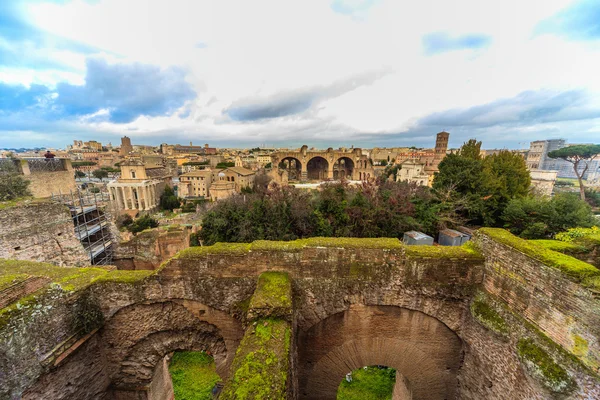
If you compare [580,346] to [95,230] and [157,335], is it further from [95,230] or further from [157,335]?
[95,230]

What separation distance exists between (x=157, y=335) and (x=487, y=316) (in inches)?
262

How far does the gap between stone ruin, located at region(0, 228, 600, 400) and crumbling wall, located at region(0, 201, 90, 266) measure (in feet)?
8.03

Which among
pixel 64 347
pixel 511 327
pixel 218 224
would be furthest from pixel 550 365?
pixel 218 224

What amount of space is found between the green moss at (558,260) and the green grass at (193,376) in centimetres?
903

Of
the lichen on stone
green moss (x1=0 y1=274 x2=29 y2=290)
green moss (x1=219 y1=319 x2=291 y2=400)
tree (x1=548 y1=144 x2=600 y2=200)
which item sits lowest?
green moss (x1=219 y1=319 x2=291 y2=400)

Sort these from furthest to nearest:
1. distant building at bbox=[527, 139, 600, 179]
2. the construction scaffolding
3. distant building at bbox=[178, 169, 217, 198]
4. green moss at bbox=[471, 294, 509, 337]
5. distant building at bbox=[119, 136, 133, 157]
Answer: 1. distant building at bbox=[119, 136, 133, 157]
2. distant building at bbox=[527, 139, 600, 179]
3. distant building at bbox=[178, 169, 217, 198]
4. the construction scaffolding
5. green moss at bbox=[471, 294, 509, 337]

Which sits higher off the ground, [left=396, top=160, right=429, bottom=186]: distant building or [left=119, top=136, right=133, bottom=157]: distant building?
[left=119, top=136, right=133, bottom=157]: distant building

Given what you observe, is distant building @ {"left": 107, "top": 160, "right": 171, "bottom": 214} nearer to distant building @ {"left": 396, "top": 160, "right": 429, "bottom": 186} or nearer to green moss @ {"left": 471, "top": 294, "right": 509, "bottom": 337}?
distant building @ {"left": 396, "top": 160, "right": 429, "bottom": 186}

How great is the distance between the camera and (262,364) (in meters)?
3.00

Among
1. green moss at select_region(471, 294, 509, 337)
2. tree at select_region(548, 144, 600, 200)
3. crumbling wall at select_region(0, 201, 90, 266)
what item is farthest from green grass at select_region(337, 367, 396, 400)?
tree at select_region(548, 144, 600, 200)


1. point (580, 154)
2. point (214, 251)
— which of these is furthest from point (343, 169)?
point (214, 251)

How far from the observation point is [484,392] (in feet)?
14.9

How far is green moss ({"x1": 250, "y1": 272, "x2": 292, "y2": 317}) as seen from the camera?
387cm

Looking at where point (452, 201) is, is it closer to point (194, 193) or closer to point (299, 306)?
point (299, 306)
